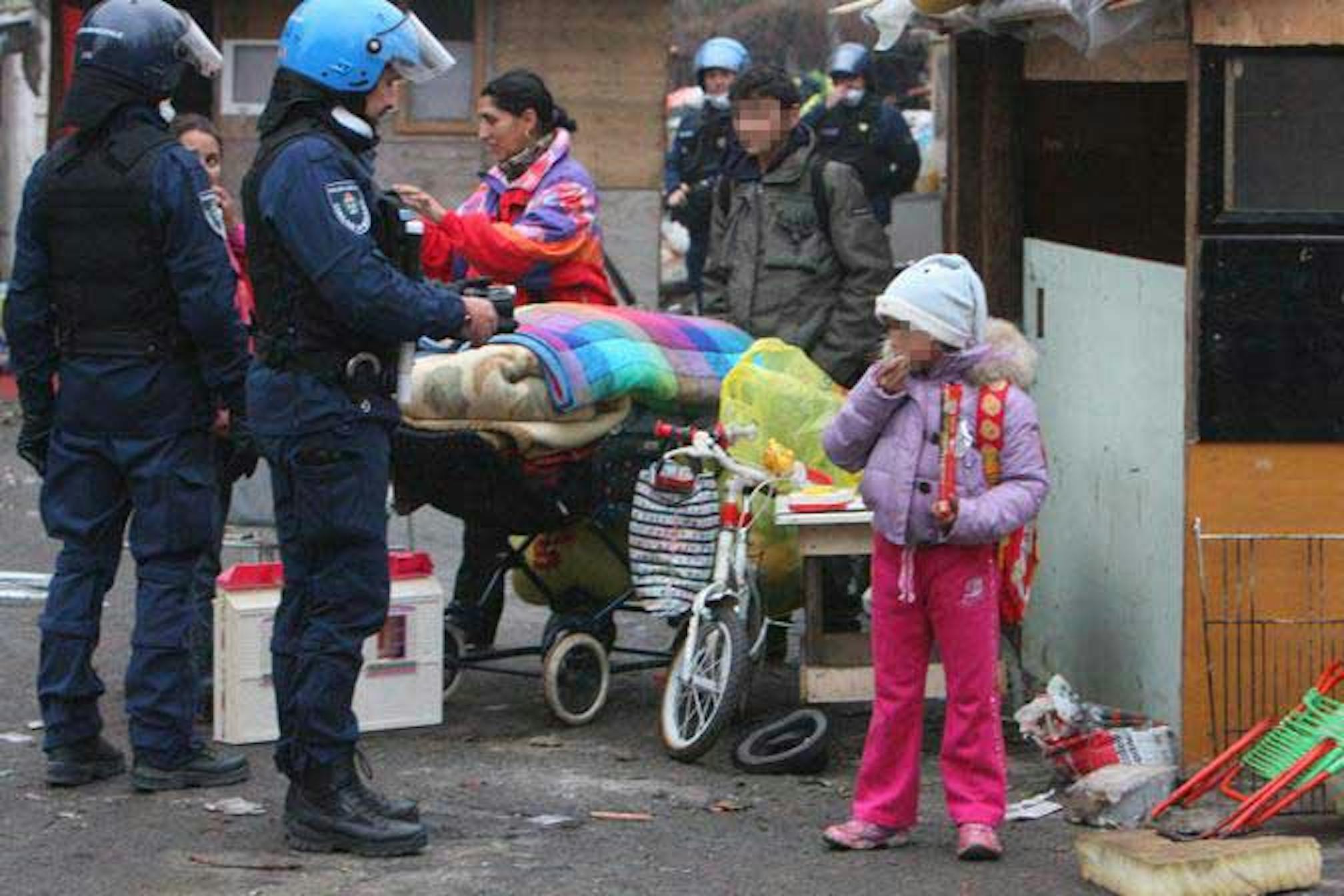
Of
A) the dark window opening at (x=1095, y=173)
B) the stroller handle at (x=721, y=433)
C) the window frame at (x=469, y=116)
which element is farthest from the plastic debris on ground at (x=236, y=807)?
the window frame at (x=469, y=116)

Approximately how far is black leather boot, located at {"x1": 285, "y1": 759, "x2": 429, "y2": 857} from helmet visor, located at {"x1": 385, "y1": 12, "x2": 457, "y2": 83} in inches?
69.7

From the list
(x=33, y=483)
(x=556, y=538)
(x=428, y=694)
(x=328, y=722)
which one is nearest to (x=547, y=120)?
(x=556, y=538)

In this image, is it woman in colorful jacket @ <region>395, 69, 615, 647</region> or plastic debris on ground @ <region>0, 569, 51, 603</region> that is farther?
plastic debris on ground @ <region>0, 569, 51, 603</region>

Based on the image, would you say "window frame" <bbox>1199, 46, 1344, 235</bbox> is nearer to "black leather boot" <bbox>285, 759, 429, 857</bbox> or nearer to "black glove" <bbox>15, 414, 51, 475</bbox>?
"black leather boot" <bbox>285, 759, 429, 857</bbox>

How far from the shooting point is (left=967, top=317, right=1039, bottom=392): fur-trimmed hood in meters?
6.88

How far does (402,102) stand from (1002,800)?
12.1 meters

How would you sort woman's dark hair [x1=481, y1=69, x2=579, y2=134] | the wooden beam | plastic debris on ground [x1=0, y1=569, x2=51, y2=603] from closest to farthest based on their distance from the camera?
woman's dark hair [x1=481, y1=69, x2=579, y2=134] < the wooden beam < plastic debris on ground [x1=0, y1=569, x2=51, y2=603]

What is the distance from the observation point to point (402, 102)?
18156 millimetres

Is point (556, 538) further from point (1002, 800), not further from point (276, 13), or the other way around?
point (276, 13)

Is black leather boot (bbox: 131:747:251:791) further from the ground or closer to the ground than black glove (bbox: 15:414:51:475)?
closer to the ground

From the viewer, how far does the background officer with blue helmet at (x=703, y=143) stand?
A: 17.5 m

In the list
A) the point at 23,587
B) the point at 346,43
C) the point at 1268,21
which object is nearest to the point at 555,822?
the point at 346,43

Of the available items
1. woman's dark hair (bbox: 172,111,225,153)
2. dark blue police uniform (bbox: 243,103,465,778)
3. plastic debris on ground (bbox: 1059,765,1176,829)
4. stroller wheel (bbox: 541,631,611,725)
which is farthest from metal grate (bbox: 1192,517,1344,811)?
woman's dark hair (bbox: 172,111,225,153)

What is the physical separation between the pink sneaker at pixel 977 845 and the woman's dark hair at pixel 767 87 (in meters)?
3.46
